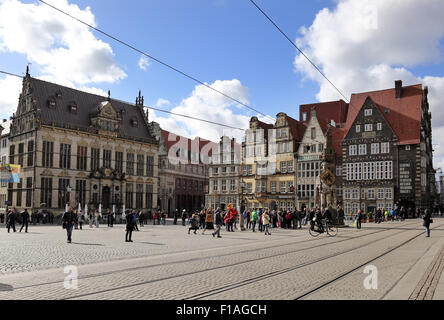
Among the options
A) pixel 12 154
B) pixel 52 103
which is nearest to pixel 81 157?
pixel 52 103

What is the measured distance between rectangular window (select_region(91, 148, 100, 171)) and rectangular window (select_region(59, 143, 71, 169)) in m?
3.20

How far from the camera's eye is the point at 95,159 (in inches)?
2162

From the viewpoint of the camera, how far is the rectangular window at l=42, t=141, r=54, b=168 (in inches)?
1951

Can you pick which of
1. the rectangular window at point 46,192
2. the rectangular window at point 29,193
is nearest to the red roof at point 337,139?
the rectangular window at point 46,192

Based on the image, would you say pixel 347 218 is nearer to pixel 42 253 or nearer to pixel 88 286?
pixel 42 253

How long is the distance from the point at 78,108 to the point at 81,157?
6.84 metres

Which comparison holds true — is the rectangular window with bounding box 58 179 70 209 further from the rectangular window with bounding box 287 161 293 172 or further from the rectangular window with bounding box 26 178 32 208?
the rectangular window with bounding box 287 161 293 172

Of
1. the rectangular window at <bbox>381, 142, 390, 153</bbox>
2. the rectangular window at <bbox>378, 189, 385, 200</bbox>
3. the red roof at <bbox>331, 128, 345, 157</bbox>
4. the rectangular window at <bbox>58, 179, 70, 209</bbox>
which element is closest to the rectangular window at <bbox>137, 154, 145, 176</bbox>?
the rectangular window at <bbox>58, 179, 70, 209</bbox>

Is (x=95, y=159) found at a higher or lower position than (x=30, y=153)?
lower

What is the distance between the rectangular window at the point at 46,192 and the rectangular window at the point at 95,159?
5992 mm

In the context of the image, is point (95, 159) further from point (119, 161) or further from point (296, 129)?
point (296, 129)

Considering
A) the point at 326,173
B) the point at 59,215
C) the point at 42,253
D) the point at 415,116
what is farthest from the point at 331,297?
the point at 415,116

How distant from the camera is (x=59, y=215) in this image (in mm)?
49406

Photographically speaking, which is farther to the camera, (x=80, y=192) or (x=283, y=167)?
(x=283, y=167)
